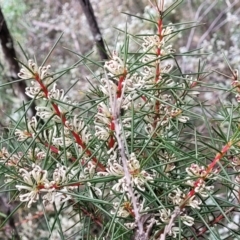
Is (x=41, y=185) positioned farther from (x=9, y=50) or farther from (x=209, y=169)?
(x=9, y=50)

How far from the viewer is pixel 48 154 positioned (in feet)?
1.57

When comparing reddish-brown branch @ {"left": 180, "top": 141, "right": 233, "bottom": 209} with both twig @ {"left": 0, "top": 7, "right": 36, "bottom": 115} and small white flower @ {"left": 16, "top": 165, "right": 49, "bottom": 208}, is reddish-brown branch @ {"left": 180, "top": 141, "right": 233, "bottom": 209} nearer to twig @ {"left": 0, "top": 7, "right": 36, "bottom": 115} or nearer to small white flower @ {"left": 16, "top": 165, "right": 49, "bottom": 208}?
small white flower @ {"left": 16, "top": 165, "right": 49, "bottom": 208}

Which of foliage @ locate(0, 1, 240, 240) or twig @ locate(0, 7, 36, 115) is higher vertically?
twig @ locate(0, 7, 36, 115)

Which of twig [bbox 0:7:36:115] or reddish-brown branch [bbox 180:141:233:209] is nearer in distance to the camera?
reddish-brown branch [bbox 180:141:233:209]

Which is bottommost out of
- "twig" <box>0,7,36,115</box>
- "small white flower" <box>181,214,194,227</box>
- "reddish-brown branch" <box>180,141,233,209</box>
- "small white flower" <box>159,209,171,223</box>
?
"small white flower" <box>181,214,194,227</box>

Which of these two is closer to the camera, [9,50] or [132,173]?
[132,173]

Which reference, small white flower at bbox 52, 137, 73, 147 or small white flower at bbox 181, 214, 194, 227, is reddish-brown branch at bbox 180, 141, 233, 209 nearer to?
small white flower at bbox 181, 214, 194, 227

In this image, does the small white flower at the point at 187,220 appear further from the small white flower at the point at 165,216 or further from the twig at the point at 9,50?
the twig at the point at 9,50

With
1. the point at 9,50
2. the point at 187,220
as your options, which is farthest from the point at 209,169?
the point at 9,50

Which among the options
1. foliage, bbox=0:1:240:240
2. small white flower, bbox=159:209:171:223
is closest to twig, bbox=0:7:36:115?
foliage, bbox=0:1:240:240

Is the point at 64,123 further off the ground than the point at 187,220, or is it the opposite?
the point at 64,123

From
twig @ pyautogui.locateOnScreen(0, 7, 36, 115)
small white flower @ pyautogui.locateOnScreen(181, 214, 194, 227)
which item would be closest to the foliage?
small white flower @ pyautogui.locateOnScreen(181, 214, 194, 227)

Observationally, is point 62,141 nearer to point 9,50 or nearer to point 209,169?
point 209,169

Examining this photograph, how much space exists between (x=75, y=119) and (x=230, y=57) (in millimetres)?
1347
